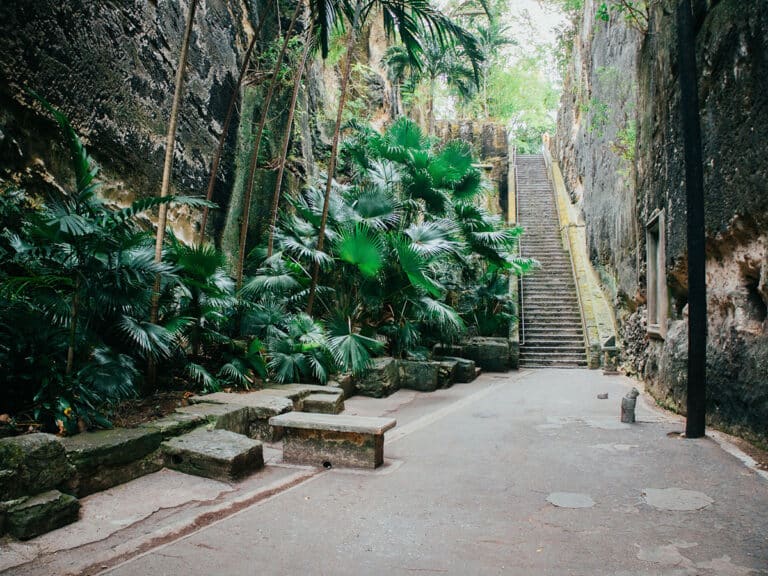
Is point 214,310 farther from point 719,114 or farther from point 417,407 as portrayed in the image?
point 719,114

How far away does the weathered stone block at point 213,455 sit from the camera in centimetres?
425

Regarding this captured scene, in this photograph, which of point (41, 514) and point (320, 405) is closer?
point (41, 514)

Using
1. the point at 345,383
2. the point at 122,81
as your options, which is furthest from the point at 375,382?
the point at 122,81

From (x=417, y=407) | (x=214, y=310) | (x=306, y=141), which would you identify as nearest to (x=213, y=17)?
(x=306, y=141)

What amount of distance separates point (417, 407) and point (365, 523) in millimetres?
4862

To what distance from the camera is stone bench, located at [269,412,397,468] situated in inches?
187

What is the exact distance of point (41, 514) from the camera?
3176 mm

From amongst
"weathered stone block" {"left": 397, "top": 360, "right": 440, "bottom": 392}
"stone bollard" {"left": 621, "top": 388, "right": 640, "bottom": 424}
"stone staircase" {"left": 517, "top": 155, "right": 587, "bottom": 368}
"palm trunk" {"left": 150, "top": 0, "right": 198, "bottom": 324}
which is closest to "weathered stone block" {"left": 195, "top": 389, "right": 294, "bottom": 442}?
"palm trunk" {"left": 150, "top": 0, "right": 198, "bottom": 324}

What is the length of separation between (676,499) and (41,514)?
13.8 feet

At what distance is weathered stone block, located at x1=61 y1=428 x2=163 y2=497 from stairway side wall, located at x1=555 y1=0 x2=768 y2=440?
5399 millimetres

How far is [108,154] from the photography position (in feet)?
22.1

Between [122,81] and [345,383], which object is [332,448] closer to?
[345,383]

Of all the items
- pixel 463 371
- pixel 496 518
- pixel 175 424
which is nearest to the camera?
pixel 496 518

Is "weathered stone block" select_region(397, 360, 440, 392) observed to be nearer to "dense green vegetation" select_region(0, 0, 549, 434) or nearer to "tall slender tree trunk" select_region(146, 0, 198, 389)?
"dense green vegetation" select_region(0, 0, 549, 434)
